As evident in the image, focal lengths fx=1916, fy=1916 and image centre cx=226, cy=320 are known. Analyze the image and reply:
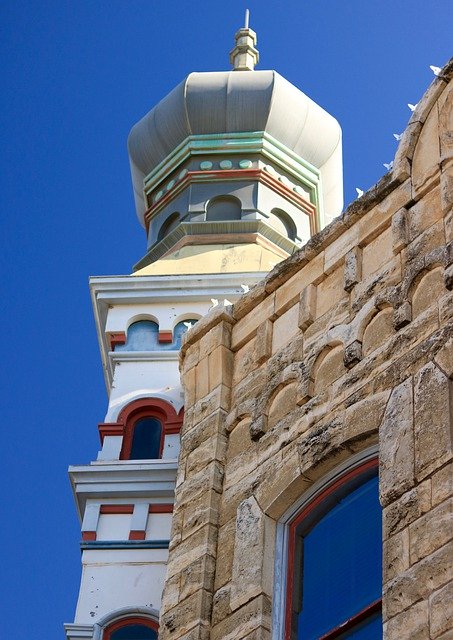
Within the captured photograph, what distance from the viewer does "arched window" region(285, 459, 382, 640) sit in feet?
37.0

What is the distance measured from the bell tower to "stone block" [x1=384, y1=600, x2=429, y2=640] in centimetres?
304

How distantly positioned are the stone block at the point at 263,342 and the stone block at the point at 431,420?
2.21m

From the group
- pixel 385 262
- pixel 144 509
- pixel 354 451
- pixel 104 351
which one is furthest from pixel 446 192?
pixel 104 351

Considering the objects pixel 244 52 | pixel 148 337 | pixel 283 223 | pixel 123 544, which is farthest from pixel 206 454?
pixel 244 52

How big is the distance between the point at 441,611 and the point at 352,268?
347cm

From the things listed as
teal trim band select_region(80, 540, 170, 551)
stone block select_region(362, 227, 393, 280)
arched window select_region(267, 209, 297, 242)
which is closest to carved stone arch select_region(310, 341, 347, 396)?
stone block select_region(362, 227, 393, 280)

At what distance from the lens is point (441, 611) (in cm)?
998

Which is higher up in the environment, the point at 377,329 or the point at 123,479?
the point at 123,479

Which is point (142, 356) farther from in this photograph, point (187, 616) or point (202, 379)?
point (187, 616)

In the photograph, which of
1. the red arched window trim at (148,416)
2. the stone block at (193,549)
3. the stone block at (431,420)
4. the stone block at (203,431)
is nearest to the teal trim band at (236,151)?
the red arched window trim at (148,416)

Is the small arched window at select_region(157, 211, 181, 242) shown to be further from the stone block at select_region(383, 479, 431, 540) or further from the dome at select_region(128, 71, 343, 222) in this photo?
the stone block at select_region(383, 479, 431, 540)

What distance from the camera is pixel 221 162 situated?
941 inches

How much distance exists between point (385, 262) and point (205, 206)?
10564 millimetres

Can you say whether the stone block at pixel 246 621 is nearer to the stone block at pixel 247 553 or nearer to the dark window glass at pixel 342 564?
the stone block at pixel 247 553
